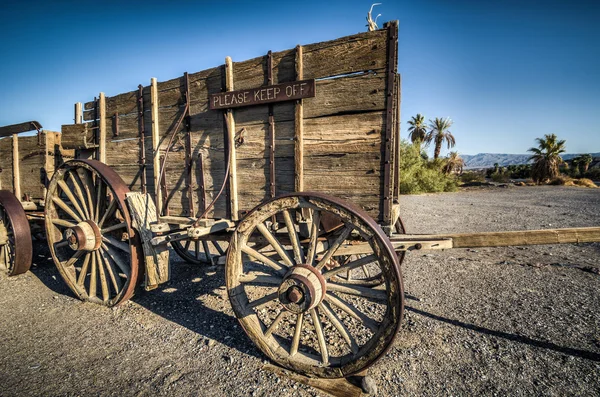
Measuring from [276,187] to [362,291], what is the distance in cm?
117

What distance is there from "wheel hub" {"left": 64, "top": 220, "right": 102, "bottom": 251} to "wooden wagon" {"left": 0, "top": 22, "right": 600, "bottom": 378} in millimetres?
16

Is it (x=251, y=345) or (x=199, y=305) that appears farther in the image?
(x=199, y=305)

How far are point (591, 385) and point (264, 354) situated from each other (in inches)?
103

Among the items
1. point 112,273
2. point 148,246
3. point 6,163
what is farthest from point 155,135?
point 6,163

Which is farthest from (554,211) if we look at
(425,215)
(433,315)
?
(433,315)

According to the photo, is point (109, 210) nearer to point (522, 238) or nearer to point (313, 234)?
point (313, 234)

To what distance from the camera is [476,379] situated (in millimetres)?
2459

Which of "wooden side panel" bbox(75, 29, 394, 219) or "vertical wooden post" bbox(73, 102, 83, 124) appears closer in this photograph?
"wooden side panel" bbox(75, 29, 394, 219)

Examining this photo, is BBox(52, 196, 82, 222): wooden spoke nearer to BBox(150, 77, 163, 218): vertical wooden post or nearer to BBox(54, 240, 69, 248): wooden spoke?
BBox(54, 240, 69, 248): wooden spoke

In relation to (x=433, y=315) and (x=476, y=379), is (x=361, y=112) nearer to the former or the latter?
(x=476, y=379)

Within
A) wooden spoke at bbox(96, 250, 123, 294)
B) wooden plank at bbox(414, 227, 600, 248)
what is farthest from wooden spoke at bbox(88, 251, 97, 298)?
wooden plank at bbox(414, 227, 600, 248)

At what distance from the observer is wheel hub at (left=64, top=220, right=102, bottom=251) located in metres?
3.38

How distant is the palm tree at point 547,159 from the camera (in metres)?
25.3

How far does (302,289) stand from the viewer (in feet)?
7.67
